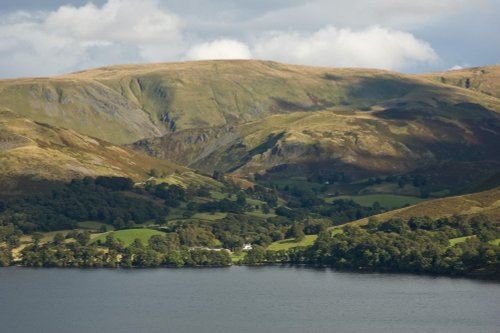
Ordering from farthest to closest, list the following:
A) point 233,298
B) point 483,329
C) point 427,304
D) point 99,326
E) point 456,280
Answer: point 456,280 < point 233,298 < point 427,304 < point 99,326 < point 483,329

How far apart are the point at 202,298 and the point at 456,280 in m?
52.6

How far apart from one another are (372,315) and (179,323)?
31.8 meters

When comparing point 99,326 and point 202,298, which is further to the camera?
point 202,298

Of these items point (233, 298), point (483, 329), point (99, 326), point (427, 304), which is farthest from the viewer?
point (233, 298)

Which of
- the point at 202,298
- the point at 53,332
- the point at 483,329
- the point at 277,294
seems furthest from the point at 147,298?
the point at 483,329

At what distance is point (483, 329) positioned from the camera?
144 meters

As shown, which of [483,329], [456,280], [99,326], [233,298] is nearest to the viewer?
[483,329]

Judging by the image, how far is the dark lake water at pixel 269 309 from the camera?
153 meters

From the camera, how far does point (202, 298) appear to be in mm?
187250

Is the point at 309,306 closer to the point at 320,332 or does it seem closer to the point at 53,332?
the point at 320,332

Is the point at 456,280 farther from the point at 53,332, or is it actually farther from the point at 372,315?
the point at 53,332

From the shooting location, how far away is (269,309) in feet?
564

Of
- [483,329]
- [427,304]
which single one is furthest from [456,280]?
[483,329]

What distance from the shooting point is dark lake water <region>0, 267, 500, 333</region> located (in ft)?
502
